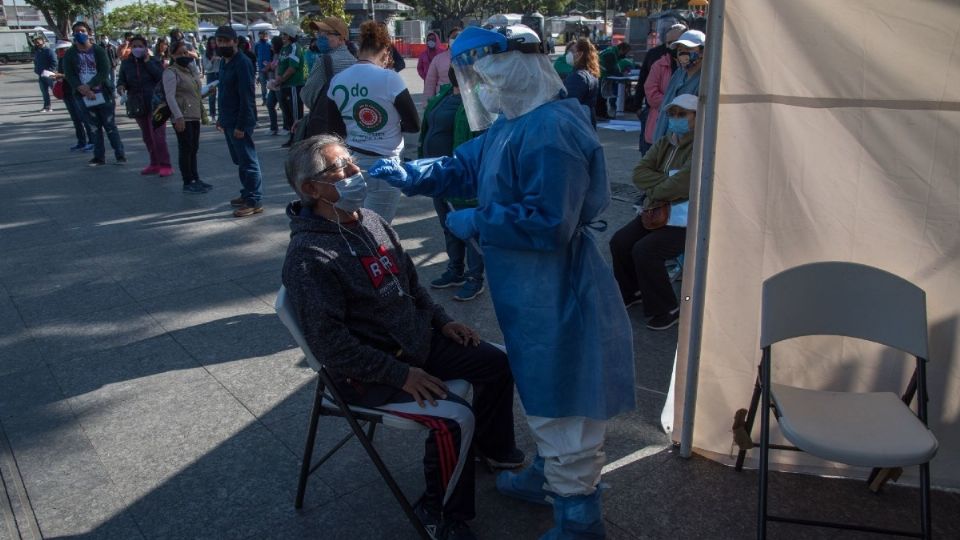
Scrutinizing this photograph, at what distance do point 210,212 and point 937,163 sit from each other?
6371 mm

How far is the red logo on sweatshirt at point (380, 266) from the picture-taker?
259 centimetres

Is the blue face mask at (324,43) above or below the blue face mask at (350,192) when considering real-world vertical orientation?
above

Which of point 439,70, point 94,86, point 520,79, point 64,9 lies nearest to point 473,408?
point 520,79

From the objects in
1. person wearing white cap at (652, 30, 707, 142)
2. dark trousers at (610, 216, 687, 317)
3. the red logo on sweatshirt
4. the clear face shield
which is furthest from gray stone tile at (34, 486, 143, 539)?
person wearing white cap at (652, 30, 707, 142)

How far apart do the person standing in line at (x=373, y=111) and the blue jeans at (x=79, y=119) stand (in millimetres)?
6935

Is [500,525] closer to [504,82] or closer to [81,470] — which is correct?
[504,82]

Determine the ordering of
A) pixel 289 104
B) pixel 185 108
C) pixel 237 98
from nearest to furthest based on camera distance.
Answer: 1. pixel 237 98
2. pixel 185 108
3. pixel 289 104

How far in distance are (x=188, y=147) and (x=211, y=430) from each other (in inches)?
212

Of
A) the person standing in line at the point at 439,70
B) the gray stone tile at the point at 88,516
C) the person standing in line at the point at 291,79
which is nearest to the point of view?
the gray stone tile at the point at 88,516

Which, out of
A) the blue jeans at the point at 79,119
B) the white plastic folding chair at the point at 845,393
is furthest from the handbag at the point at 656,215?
the blue jeans at the point at 79,119

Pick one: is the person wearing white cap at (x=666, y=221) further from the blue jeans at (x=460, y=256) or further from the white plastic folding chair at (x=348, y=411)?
the white plastic folding chair at (x=348, y=411)

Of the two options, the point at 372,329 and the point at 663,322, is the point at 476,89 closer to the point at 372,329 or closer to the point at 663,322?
the point at 372,329

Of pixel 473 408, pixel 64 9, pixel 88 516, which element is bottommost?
pixel 88 516

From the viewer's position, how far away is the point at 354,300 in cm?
256
